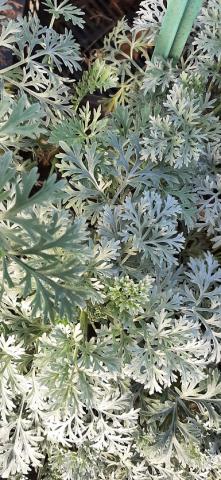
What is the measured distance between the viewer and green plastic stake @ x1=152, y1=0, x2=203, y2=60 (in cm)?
114

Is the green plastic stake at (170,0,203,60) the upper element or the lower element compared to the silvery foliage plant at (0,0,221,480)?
upper

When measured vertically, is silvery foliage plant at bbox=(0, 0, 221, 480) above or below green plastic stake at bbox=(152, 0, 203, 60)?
below

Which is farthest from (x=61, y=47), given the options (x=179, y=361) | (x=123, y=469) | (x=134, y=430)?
(x=123, y=469)

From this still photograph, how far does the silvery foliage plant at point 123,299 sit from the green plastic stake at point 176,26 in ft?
0.12

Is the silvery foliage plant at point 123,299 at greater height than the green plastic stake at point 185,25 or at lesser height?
lesser

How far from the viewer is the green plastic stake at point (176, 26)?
1143 millimetres

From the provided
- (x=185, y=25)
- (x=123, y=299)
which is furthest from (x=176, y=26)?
(x=123, y=299)

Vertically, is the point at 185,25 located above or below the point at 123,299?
above

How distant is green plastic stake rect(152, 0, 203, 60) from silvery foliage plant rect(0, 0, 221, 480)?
0.04 m

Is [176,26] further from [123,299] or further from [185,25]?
[123,299]

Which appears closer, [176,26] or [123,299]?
[123,299]

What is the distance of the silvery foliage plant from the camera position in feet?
3.47

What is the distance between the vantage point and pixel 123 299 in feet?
3.41

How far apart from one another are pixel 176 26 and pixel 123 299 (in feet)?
1.89
